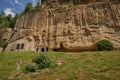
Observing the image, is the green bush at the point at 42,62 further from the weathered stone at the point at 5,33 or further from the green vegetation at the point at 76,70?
the weathered stone at the point at 5,33

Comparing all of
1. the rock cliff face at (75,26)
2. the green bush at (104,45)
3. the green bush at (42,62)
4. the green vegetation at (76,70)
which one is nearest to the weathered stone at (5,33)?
the rock cliff face at (75,26)

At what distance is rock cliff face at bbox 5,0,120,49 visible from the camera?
127 ft

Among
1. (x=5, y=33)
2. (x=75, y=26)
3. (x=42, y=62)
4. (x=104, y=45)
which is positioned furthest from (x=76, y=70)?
(x=5, y=33)

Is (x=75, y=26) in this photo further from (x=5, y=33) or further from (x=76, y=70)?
(x=5, y=33)

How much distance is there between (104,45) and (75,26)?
8.09 meters

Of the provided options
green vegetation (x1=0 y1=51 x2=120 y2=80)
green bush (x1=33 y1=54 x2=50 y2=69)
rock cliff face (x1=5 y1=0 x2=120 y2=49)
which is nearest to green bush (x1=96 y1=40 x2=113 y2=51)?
rock cliff face (x1=5 y1=0 x2=120 y2=49)

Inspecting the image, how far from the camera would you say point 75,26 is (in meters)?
41.2

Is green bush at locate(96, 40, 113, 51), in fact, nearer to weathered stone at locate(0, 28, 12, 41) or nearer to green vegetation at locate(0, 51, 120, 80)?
green vegetation at locate(0, 51, 120, 80)

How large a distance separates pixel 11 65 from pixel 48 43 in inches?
568

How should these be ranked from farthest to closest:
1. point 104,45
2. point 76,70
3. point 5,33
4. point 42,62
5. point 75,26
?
point 5,33 → point 75,26 → point 104,45 → point 42,62 → point 76,70

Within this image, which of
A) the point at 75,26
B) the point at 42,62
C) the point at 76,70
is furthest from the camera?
the point at 75,26

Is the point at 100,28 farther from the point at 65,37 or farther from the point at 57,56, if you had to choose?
the point at 57,56

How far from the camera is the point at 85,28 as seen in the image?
4019 cm

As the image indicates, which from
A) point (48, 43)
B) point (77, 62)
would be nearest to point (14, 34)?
point (48, 43)
